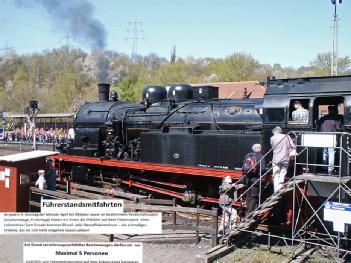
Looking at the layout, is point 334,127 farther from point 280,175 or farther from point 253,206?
point 253,206

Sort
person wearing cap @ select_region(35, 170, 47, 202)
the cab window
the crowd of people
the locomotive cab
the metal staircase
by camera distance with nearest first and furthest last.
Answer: the metal staircase < the locomotive cab < the cab window < person wearing cap @ select_region(35, 170, 47, 202) < the crowd of people

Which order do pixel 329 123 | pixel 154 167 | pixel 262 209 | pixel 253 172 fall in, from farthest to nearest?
pixel 154 167, pixel 253 172, pixel 329 123, pixel 262 209

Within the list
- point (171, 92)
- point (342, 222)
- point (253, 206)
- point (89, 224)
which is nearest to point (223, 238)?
point (253, 206)

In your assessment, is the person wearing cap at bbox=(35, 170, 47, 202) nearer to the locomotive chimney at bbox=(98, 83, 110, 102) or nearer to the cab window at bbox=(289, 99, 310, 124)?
the locomotive chimney at bbox=(98, 83, 110, 102)

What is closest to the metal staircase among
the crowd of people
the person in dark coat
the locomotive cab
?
the person in dark coat

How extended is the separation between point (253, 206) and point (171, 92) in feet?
18.6

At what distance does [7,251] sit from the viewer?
28.7 feet

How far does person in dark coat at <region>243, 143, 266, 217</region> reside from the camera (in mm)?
9359

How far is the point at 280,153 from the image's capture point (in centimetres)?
900

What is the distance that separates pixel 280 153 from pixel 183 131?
11.3 ft

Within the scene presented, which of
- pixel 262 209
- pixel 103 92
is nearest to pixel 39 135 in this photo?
pixel 103 92

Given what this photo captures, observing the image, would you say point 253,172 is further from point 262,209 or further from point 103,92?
point 103,92

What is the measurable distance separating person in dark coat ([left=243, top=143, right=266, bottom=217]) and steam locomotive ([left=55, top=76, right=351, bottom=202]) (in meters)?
0.41

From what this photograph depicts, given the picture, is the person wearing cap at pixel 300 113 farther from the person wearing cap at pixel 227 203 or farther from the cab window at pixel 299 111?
the person wearing cap at pixel 227 203
